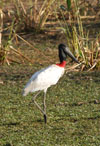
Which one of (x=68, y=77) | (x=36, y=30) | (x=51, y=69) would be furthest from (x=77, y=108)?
(x=36, y=30)

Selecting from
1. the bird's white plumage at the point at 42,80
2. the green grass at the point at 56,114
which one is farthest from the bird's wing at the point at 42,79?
the green grass at the point at 56,114

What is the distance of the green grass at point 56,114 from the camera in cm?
513

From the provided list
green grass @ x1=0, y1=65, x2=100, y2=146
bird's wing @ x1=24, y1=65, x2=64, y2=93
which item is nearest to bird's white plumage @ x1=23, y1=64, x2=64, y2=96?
bird's wing @ x1=24, y1=65, x2=64, y2=93

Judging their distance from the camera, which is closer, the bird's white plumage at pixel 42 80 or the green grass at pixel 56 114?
the green grass at pixel 56 114

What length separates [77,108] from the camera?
247 inches

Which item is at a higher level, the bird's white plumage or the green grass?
the bird's white plumage

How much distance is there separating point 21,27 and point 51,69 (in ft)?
18.5

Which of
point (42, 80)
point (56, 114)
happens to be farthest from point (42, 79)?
point (56, 114)

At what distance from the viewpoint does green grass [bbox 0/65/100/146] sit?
16.8 ft

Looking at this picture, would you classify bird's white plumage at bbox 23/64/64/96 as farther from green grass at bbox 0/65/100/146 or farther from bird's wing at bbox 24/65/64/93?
green grass at bbox 0/65/100/146

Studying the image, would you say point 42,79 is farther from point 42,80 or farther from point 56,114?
point 56,114

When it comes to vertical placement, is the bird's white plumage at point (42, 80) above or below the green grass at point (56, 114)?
above

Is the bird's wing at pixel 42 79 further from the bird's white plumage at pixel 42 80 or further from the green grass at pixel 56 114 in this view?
the green grass at pixel 56 114

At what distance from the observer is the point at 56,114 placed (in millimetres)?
6023
